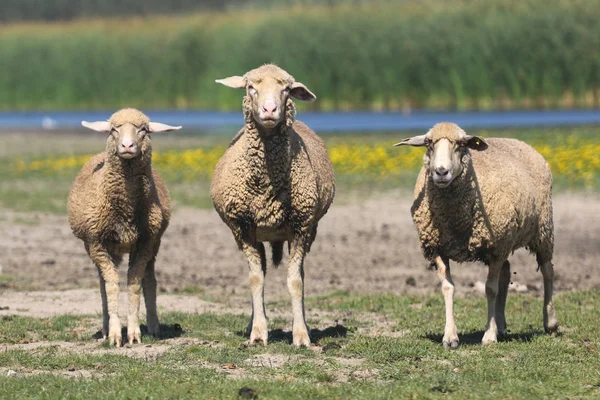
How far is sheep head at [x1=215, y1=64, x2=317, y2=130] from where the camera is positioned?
30.4 feet

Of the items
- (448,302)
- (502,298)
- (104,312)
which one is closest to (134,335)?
(104,312)

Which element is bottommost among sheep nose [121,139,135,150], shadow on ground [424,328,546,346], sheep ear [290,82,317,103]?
shadow on ground [424,328,546,346]

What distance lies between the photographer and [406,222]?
693 inches

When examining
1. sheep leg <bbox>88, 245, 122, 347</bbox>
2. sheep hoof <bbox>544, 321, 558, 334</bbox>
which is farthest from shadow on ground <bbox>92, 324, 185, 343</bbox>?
sheep hoof <bbox>544, 321, 558, 334</bbox>

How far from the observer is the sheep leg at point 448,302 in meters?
9.29

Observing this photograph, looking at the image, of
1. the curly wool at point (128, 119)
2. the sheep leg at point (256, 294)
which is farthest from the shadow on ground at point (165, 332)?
the curly wool at point (128, 119)

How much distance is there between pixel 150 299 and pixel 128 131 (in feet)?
5.34

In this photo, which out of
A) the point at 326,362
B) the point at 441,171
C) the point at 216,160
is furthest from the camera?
the point at 216,160

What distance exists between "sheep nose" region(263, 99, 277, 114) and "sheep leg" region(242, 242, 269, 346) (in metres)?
1.27

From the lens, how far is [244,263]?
15031 mm

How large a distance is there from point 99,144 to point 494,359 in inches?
963

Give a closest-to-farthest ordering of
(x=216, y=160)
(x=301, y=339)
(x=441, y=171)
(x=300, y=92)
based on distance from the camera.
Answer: (x=441, y=171)
(x=301, y=339)
(x=300, y=92)
(x=216, y=160)

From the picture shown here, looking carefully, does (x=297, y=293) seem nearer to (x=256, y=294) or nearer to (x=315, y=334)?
(x=256, y=294)

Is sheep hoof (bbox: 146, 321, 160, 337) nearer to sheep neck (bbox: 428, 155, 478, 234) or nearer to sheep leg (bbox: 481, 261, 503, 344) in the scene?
sheep neck (bbox: 428, 155, 478, 234)
